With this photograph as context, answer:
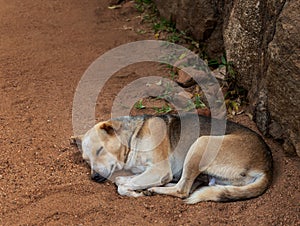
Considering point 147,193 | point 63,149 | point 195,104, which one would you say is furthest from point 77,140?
point 195,104

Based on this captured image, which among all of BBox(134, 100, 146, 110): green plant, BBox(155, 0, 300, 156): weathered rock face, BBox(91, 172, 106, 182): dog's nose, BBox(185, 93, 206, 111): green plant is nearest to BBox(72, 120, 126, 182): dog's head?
BBox(91, 172, 106, 182): dog's nose

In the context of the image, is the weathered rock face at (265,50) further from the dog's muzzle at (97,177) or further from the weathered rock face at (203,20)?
the dog's muzzle at (97,177)

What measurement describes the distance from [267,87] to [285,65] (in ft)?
1.61

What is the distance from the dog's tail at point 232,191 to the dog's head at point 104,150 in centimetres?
93

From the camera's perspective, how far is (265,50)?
230 inches

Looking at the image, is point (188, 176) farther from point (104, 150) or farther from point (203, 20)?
point (203, 20)

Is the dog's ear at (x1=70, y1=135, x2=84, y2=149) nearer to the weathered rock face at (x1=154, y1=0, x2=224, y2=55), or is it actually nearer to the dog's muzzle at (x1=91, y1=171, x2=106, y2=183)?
the dog's muzzle at (x1=91, y1=171, x2=106, y2=183)

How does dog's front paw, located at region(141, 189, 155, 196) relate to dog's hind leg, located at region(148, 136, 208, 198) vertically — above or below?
below

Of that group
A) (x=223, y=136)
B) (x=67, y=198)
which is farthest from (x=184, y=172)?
(x=67, y=198)

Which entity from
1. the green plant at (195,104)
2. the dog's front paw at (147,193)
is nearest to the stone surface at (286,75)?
the green plant at (195,104)

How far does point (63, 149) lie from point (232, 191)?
2024 millimetres

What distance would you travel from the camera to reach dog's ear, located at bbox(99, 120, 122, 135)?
5648 mm

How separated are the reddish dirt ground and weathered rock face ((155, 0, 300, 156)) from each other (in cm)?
36

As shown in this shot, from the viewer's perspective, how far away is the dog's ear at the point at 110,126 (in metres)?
5.65
